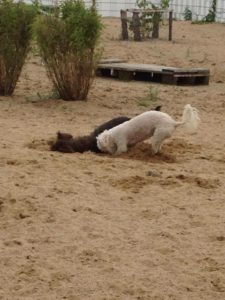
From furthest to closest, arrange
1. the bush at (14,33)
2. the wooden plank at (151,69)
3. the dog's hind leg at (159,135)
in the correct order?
the wooden plank at (151,69), the bush at (14,33), the dog's hind leg at (159,135)

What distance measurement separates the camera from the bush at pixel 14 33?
11.2 metres

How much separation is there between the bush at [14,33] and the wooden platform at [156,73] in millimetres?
2814

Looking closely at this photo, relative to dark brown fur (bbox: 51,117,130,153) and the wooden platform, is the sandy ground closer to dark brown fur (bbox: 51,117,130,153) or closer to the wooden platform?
dark brown fur (bbox: 51,117,130,153)

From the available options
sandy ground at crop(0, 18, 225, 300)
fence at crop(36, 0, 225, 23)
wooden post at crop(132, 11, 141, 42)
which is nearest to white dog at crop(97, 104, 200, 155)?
sandy ground at crop(0, 18, 225, 300)

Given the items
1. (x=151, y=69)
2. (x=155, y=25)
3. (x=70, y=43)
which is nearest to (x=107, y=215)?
(x=70, y=43)

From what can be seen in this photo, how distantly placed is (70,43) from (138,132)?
332 centimetres

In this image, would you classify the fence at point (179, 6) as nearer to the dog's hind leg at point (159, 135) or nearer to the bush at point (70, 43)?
the bush at point (70, 43)

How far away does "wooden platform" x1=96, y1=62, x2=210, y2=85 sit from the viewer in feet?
43.9

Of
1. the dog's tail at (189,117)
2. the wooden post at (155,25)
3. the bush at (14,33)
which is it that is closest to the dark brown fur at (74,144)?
the dog's tail at (189,117)

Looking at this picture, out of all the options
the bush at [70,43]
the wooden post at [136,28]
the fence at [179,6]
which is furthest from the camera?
the fence at [179,6]

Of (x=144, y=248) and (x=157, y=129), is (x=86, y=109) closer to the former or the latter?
(x=157, y=129)

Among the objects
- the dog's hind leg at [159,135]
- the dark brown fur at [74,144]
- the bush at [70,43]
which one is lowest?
the dark brown fur at [74,144]

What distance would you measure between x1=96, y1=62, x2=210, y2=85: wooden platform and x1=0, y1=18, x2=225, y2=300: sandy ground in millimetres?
3068

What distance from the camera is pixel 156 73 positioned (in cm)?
1366
